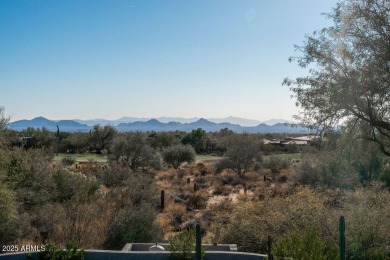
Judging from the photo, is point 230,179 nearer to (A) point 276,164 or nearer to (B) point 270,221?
(A) point 276,164

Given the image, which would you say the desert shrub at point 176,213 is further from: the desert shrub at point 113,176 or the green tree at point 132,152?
the green tree at point 132,152

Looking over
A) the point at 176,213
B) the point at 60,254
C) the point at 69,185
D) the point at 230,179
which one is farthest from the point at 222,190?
the point at 60,254

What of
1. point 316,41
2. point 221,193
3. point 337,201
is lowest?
point 221,193

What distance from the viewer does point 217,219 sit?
17.4 meters

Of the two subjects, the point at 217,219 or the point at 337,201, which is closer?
the point at 337,201

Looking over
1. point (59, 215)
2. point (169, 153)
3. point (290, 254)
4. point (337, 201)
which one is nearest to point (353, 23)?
point (337, 201)

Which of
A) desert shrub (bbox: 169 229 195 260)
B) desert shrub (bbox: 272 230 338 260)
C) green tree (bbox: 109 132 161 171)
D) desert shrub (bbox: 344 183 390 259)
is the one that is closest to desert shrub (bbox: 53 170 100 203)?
desert shrub (bbox: 169 229 195 260)

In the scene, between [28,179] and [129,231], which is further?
[28,179]

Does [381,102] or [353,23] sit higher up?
[353,23]

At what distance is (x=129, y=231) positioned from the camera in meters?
13.7

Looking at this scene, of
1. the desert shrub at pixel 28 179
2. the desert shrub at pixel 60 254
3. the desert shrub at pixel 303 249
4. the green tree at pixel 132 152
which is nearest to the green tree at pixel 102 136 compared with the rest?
the green tree at pixel 132 152

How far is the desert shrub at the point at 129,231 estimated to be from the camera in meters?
13.6

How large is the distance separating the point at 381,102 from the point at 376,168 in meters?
7.42

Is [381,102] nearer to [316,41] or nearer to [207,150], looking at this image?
[316,41]
